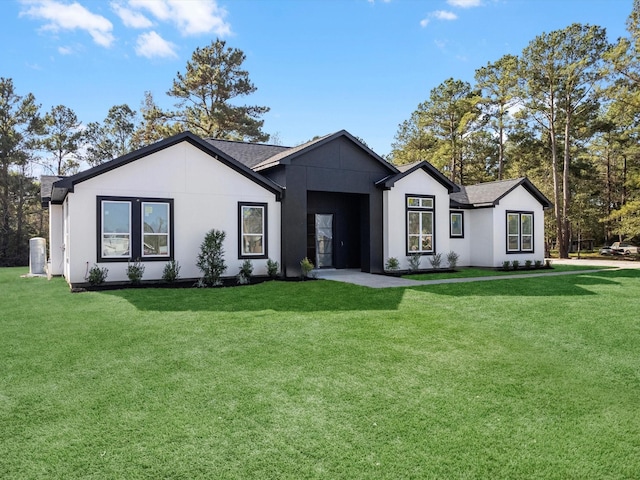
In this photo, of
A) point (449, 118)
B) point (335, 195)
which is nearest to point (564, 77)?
point (449, 118)

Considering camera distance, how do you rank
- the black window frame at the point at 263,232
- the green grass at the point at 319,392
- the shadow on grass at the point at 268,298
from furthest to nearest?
the black window frame at the point at 263,232, the shadow on grass at the point at 268,298, the green grass at the point at 319,392

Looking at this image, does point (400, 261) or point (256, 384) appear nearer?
point (256, 384)

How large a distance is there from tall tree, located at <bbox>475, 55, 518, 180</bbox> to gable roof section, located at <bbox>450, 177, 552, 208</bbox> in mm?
10868

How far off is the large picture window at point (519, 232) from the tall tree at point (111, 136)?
30.5m

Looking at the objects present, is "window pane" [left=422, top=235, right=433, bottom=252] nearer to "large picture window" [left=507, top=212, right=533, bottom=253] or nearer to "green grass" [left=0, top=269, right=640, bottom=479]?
"large picture window" [left=507, top=212, right=533, bottom=253]

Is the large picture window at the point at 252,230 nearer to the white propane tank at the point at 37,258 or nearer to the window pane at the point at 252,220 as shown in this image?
the window pane at the point at 252,220

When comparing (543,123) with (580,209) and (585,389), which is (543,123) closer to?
(580,209)

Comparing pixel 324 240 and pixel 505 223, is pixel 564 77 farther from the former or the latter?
pixel 324 240

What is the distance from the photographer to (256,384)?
4477mm

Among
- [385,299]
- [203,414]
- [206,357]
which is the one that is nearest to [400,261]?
[385,299]

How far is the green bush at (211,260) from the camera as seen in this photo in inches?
467

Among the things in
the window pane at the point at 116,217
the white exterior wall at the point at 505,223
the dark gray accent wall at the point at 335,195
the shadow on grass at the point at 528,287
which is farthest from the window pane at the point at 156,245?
the white exterior wall at the point at 505,223

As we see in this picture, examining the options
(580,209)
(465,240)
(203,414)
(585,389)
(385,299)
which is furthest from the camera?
(580,209)

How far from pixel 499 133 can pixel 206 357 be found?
107 feet
